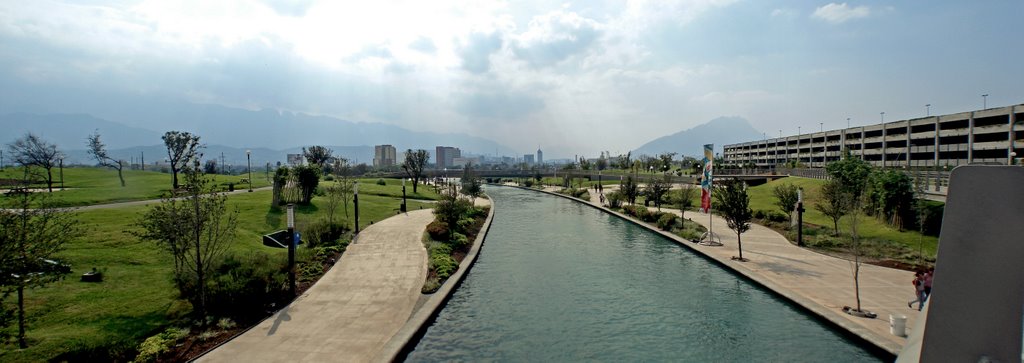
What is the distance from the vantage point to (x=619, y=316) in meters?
15.5

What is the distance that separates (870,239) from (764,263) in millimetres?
8284

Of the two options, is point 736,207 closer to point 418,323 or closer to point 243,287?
point 418,323

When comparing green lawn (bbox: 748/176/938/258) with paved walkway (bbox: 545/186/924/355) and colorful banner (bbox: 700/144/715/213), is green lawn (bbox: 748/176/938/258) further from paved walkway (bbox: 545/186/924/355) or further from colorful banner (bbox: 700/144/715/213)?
colorful banner (bbox: 700/144/715/213)

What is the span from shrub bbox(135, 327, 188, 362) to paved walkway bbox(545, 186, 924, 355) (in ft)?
55.4

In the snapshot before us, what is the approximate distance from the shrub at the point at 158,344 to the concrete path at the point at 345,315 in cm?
106

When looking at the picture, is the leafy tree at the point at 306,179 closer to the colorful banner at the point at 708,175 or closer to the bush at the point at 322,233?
the bush at the point at 322,233

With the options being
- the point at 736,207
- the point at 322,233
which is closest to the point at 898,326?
the point at 736,207

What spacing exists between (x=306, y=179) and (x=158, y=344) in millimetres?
24752

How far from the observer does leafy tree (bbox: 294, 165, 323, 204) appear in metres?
34.2

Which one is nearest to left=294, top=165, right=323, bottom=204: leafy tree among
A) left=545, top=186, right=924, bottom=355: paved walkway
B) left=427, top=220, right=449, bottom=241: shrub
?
left=427, top=220, right=449, bottom=241: shrub

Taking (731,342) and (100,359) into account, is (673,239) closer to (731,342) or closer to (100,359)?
(731,342)

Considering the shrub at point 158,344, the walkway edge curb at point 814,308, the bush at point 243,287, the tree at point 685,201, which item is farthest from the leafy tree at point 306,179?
the tree at point 685,201

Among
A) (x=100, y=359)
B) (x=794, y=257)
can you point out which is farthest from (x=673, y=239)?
(x=100, y=359)

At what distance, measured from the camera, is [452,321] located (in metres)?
14.9
